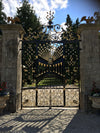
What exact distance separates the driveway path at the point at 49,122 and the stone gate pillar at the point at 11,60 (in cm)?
93

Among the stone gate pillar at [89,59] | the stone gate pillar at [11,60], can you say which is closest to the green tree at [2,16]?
the stone gate pillar at [11,60]

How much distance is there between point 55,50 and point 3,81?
3.12 meters

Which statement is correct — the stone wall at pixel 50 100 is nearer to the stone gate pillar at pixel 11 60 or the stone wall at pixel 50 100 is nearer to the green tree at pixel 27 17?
the stone gate pillar at pixel 11 60

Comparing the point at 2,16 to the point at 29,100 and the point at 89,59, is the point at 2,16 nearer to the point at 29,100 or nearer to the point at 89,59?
the point at 29,100

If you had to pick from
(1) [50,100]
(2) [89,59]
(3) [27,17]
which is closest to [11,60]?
(1) [50,100]

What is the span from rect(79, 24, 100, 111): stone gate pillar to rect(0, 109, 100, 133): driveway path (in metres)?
0.94

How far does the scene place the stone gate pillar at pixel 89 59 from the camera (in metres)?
5.40

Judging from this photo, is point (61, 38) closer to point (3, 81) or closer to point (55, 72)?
point (55, 72)

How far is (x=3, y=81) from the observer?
5449mm

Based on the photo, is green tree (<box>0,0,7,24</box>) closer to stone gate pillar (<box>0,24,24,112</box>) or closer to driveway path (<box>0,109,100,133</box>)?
stone gate pillar (<box>0,24,24,112</box>)

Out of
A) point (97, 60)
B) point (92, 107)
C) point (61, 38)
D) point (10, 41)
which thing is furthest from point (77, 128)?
point (10, 41)

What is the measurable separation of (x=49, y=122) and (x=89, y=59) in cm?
338

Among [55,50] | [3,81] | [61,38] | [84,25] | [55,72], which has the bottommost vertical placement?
[3,81]

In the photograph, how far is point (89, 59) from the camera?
5453 mm
